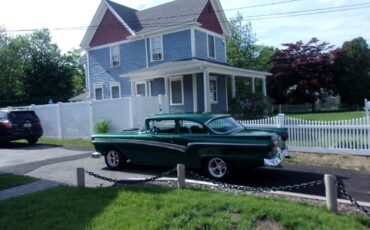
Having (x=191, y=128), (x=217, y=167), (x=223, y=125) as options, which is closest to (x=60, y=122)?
(x=191, y=128)

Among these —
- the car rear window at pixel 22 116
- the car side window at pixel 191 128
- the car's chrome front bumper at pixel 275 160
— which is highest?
the car rear window at pixel 22 116

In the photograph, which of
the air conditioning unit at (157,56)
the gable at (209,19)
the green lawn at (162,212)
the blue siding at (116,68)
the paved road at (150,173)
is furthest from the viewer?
the blue siding at (116,68)

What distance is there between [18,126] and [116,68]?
9.41 meters

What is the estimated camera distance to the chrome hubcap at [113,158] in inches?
393

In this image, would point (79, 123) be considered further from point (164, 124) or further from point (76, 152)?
point (164, 124)

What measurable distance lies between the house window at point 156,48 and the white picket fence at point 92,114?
6.45 meters

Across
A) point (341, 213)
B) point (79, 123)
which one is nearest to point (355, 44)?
point (79, 123)

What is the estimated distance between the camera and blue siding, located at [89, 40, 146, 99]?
78.0 feet

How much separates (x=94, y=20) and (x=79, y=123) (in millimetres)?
10154

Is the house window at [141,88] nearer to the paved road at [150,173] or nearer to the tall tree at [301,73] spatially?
the paved road at [150,173]

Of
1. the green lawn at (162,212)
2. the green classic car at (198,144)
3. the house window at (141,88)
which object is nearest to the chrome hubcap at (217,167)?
the green classic car at (198,144)

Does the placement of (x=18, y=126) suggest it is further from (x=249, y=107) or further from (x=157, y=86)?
(x=249, y=107)

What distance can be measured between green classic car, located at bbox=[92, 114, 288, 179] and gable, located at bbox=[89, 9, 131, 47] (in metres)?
15.9

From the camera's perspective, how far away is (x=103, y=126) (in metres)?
16.9
